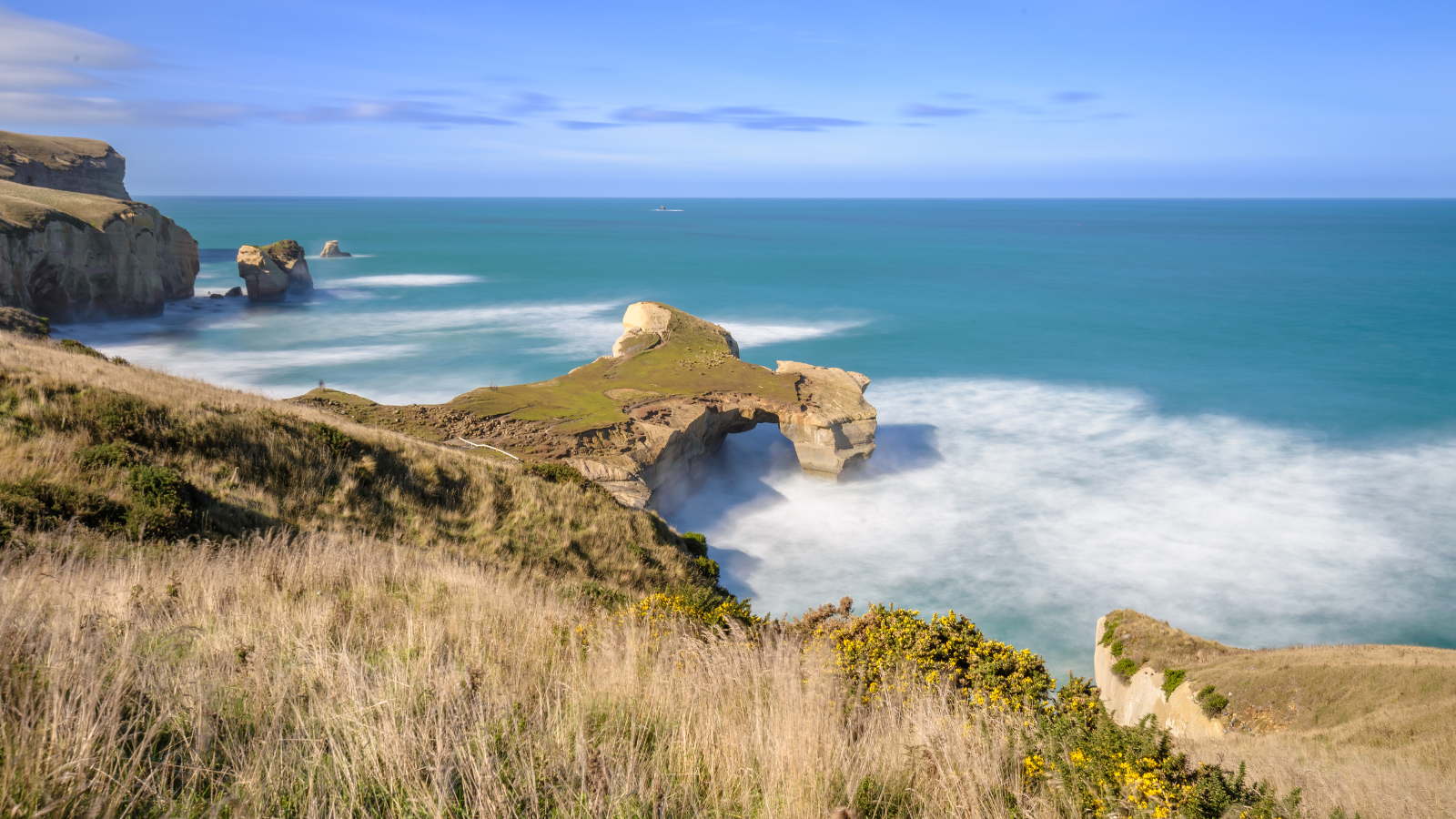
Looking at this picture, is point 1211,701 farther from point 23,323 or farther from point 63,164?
point 63,164

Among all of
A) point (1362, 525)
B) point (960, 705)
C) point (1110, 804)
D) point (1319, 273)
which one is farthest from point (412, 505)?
point (1319, 273)

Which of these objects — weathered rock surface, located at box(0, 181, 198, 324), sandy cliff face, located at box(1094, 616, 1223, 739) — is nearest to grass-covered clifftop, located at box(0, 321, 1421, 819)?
sandy cliff face, located at box(1094, 616, 1223, 739)

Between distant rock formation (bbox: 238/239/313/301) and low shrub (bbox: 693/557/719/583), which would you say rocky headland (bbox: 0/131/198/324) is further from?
low shrub (bbox: 693/557/719/583)

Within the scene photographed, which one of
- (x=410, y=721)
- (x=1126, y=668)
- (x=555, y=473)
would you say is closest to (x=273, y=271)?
(x=555, y=473)

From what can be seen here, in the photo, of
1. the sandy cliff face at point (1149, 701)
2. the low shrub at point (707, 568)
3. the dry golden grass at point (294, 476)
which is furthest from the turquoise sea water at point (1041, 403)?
the dry golden grass at point (294, 476)

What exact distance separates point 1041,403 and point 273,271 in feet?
186

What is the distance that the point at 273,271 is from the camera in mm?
61062

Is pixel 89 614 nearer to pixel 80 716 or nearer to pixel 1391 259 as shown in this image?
pixel 80 716

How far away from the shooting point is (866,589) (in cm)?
2178

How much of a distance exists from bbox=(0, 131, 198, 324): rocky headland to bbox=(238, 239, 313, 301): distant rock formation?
441cm

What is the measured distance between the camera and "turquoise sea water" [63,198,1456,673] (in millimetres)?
22172

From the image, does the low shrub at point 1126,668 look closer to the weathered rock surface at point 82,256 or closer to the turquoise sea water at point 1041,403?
the turquoise sea water at point 1041,403

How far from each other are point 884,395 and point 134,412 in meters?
33.0

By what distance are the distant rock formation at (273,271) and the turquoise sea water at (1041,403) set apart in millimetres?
2440
